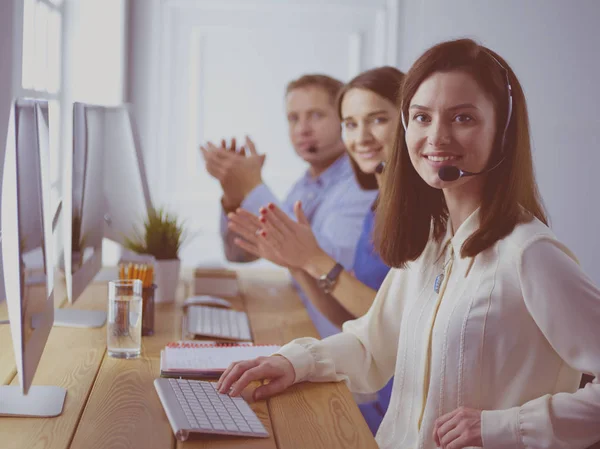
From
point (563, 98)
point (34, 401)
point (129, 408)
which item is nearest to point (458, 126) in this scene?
point (129, 408)

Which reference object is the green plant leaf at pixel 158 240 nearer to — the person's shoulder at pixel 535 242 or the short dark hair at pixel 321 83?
the short dark hair at pixel 321 83

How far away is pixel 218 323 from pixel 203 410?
712mm

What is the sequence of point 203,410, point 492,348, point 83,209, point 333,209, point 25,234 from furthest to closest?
point 333,209 < point 83,209 < point 492,348 < point 203,410 < point 25,234

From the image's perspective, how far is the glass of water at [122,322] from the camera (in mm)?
1557

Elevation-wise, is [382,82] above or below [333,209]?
above

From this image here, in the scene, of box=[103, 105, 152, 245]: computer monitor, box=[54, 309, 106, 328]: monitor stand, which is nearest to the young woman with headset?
box=[54, 309, 106, 328]: monitor stand

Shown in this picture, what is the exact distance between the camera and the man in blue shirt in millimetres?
2449

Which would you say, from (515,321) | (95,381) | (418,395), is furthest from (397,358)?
(95,381)

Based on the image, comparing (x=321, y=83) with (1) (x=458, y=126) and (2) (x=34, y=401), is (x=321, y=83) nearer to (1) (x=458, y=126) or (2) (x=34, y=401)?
(1) (x=458, y=126)

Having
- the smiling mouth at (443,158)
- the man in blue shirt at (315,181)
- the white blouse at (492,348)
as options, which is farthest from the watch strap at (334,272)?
the smiling mouth at (443,158)

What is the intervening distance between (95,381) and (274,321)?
0.71 metres

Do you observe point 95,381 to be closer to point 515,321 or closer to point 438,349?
point 438,349

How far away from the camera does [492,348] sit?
1271mm

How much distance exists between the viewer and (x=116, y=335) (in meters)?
1.56
